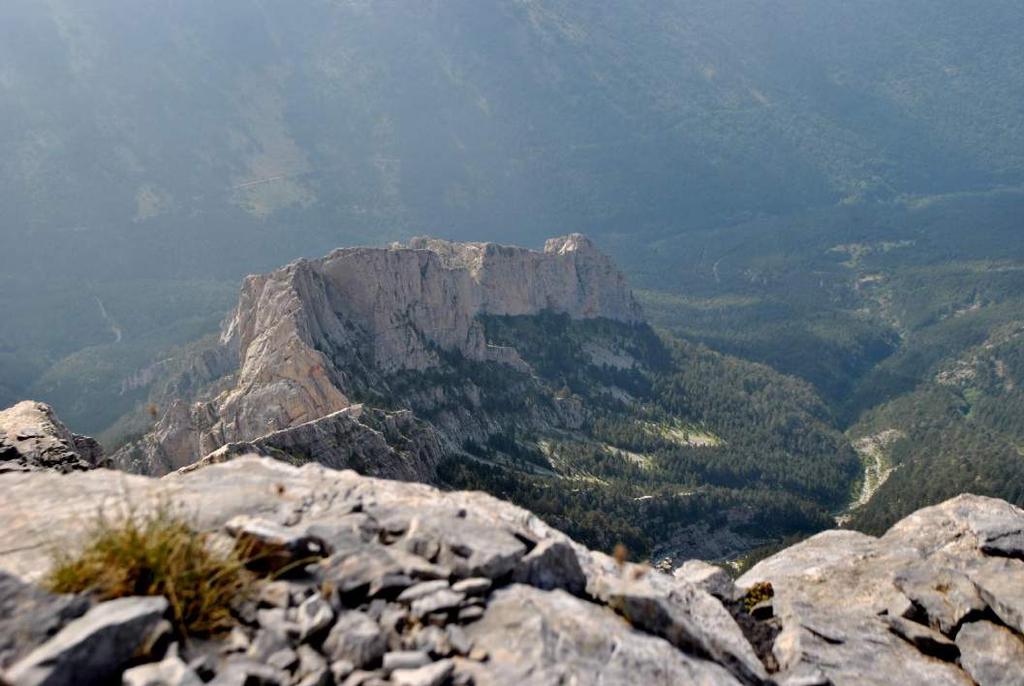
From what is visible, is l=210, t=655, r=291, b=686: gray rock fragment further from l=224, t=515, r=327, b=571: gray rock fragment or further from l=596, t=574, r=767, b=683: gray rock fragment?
l=596, t=574, r=767, b=683: gray rock fragment

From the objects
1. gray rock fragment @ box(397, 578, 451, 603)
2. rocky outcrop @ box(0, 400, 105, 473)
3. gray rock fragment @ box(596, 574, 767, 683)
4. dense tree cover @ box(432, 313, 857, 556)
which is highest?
rocky outcrop @ box(0, 400, 105, 473)

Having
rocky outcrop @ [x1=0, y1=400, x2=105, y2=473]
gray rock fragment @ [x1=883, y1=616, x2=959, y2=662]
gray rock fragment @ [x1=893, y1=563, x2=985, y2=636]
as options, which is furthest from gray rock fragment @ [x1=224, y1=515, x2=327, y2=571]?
gray rock fragment @ [x1=893, y1=563, x2=985, y2=636]

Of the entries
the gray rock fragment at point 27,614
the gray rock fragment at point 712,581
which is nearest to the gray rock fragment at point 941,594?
the gray rock fragment at point 712,581

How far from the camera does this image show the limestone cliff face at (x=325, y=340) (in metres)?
89.4

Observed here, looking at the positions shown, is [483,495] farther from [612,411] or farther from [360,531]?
[612,411]

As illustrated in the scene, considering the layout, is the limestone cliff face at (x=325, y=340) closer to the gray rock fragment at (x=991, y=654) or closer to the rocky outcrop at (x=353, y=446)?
the rocky outcrop at (x=353, y=446)

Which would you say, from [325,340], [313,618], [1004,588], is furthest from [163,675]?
[325,340]

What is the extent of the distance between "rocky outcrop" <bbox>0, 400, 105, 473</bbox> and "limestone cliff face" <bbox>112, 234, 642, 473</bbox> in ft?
173

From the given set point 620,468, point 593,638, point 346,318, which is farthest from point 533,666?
point 620,468

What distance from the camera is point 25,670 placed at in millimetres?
11852

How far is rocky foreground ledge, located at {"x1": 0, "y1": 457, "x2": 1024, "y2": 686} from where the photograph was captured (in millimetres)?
13156

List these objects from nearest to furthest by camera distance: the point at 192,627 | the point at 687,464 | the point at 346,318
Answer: the point at 192,627 < the point at 346,318 < the point at 687,464

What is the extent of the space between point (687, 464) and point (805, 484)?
2976 cm

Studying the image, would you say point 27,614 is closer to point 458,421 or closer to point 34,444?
point 34,444
